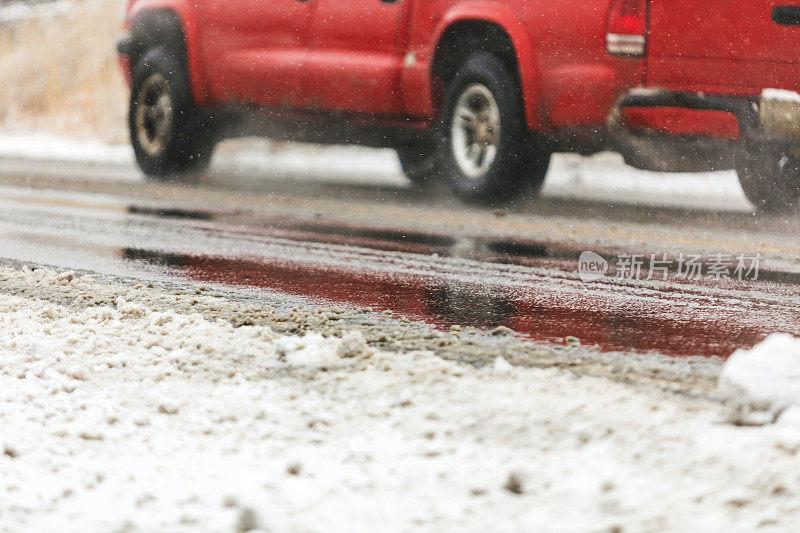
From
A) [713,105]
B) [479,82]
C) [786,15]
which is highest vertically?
[786,15]

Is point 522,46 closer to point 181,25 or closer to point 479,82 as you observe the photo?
point 479,82

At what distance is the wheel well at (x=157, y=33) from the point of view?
9859 mm

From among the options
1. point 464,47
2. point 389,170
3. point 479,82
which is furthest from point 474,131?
point 389,170

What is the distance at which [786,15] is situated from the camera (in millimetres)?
6949

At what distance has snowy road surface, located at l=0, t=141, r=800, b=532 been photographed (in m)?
2.73

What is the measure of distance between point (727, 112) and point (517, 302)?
2.75m

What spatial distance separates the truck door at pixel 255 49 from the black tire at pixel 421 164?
1.16 m

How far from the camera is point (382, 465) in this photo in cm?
294

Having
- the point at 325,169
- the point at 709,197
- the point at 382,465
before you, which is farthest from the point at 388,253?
the point at 325,169

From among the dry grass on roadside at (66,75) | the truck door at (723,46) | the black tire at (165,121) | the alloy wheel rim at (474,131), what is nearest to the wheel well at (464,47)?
the alloy wheel rim at (474,131)

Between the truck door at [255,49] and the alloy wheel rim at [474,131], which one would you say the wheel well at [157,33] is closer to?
the truck door at [255,49]

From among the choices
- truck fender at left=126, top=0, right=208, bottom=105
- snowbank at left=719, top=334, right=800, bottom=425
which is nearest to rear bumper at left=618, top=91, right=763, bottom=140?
snowbank at left=719, top=334, right=800, bottom=425

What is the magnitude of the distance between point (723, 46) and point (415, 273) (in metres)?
2.70

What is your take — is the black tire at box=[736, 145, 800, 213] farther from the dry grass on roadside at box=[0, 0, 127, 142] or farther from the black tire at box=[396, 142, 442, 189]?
the dry grass on roadside at box=[0, 0, 127, 142]
